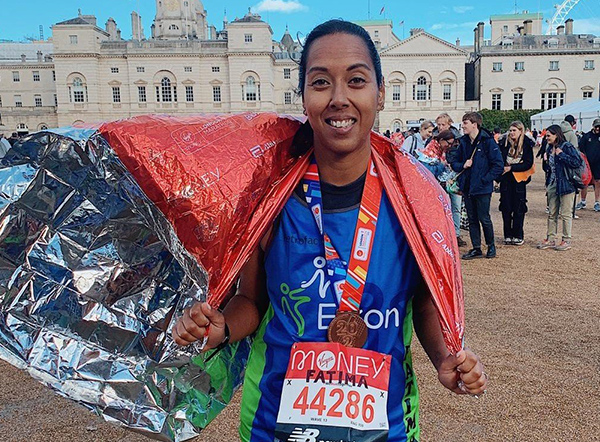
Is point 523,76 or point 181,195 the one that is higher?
point 523,76

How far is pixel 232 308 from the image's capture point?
62.1 inches

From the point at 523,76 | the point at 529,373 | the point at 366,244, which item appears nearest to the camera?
the point at 366,244

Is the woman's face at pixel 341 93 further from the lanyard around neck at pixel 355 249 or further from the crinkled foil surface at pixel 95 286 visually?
the crinkled foil surface at pixel 95 286

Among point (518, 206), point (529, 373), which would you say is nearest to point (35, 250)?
point (529, 373)

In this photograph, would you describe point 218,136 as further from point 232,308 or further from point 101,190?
point 232,308

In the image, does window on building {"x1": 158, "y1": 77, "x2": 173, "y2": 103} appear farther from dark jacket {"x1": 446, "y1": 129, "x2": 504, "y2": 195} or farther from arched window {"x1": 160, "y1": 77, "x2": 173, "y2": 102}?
dark jacket {"x1": 446, "y1": 129, "x2": 504, "y2": 195}

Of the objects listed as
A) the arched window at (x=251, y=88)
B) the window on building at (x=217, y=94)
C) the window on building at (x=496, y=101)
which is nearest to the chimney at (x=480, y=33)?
the window on building at (x=496, y=101)

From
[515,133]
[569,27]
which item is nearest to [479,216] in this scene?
[515,133]

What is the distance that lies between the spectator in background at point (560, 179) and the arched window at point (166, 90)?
202ft

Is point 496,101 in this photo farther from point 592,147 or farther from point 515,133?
point 515,133

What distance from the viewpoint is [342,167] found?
147 centimetres

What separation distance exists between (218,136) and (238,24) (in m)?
65.1

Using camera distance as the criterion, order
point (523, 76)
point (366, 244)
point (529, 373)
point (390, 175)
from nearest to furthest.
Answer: point (366, 244) → point (390, 175) → point (529, 373) → point (523, 76)

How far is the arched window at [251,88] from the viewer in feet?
211
